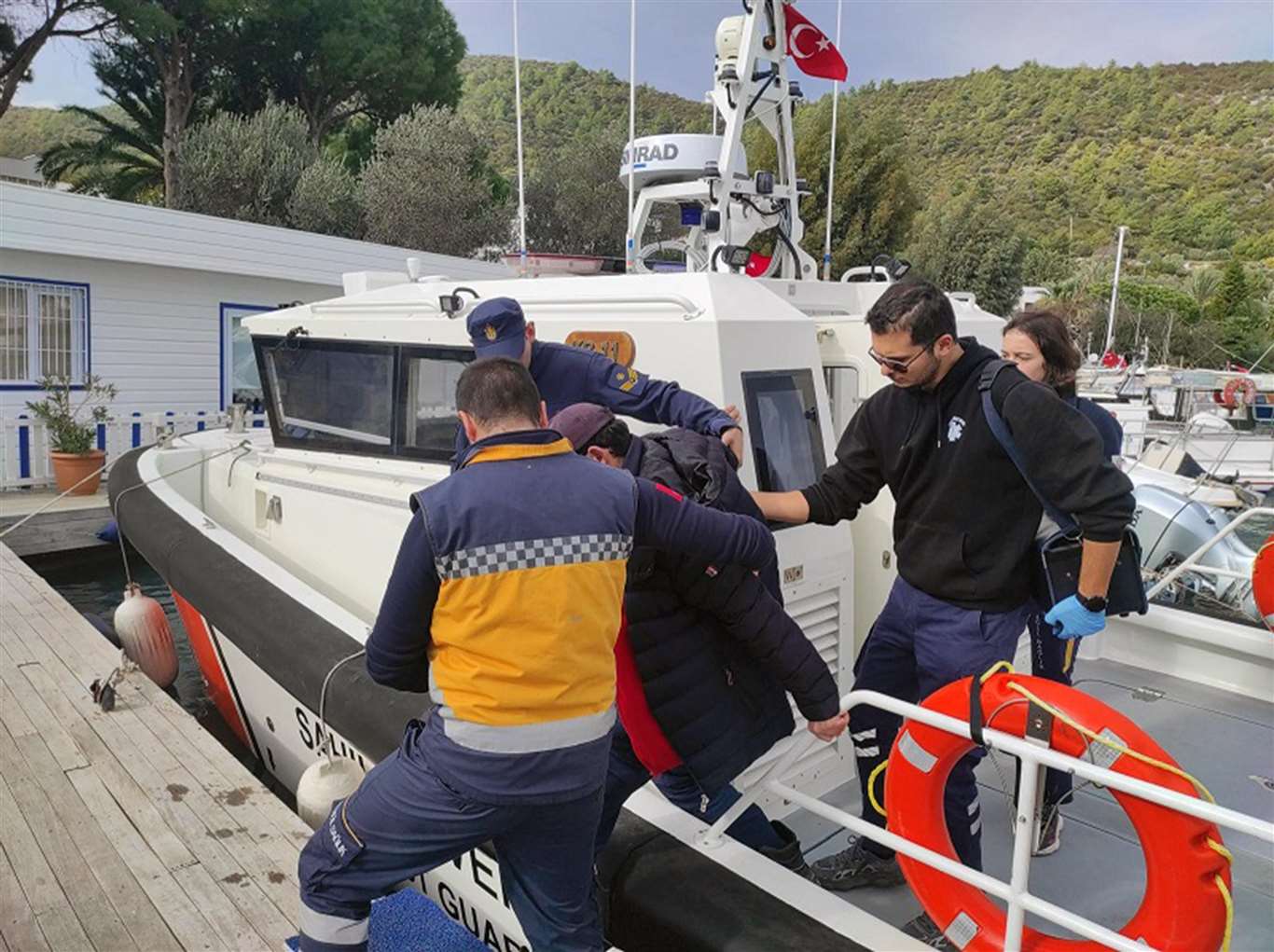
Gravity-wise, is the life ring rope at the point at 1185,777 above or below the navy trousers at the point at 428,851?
above

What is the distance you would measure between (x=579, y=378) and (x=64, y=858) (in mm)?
2245

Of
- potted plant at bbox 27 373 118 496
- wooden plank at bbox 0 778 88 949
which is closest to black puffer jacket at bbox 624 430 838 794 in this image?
wooden plank at bbox 0 778 88 949

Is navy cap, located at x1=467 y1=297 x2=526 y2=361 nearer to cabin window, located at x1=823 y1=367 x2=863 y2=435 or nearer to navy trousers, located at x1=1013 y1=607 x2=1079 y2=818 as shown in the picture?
cabin window, located at x1=823 y1=367 x2=863 y2=435

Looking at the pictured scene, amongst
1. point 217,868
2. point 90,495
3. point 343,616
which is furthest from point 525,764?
point 90,495

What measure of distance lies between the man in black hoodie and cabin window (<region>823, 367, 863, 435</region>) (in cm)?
101

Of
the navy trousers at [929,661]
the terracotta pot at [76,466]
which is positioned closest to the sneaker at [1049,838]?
the navy trousers at [929,661]

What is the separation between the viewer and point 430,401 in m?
3.75

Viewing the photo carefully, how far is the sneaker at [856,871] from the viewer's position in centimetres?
250

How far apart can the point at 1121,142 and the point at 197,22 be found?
2548 inches

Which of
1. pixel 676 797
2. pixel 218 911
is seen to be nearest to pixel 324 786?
pixel 218 911

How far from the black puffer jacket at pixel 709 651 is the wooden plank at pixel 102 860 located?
170 centimetres

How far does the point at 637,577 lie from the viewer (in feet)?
6.59

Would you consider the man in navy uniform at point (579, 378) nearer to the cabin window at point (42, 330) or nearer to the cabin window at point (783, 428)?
the cabin window at point (783, 428)

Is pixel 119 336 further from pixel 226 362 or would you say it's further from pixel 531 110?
pixel 531 110
